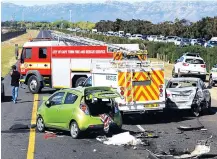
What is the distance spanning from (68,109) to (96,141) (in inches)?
51.4

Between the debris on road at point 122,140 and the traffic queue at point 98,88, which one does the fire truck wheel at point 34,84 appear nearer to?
the traffic queue at point 98,88

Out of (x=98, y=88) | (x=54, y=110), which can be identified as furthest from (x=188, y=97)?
(x=54, y=110)

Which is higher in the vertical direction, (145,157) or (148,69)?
(148,69)

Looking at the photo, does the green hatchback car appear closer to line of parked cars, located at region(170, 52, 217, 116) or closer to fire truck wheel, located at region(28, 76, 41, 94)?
line of parked cars, located at region(170, 52, 217, 116)

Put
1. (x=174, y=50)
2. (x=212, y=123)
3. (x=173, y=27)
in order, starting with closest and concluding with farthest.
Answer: (x=212, y=123)
(x=174, y=50)
(x=173, y=27)

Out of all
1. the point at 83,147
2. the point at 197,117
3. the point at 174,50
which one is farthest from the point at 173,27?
the point at 83,147

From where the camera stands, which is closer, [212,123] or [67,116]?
[67,116]

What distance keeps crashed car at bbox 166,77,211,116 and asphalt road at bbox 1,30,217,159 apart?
0.45 m

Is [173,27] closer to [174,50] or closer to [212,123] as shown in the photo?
[174,50]

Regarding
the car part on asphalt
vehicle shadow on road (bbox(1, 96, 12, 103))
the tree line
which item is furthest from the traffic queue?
the tree line

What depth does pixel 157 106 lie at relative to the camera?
18.3 m

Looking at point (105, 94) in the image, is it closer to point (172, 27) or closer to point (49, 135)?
point (49, 135)

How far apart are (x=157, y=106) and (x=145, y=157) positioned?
6.30 metres

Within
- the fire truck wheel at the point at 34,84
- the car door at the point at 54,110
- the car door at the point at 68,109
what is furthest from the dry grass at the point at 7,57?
the car door at the point at 68,109
